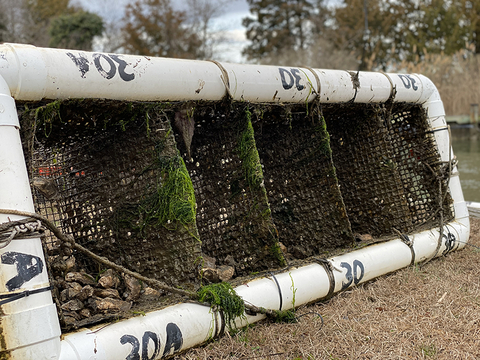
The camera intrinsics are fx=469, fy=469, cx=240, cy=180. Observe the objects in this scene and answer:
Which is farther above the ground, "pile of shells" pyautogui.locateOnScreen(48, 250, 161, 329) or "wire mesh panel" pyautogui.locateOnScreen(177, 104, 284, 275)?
"wire mesh panel" pyautogui.locateOnScreen(177, 104, 284, 275)

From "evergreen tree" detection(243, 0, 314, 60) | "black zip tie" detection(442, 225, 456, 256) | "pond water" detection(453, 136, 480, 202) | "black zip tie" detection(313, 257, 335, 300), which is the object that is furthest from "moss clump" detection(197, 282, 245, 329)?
"evergreen tree" detection(243, 0, 314, 60)

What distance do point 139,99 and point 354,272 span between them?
62.7 inches

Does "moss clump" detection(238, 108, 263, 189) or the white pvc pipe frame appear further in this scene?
"moss clump" detection(238, 108, 263, 189)

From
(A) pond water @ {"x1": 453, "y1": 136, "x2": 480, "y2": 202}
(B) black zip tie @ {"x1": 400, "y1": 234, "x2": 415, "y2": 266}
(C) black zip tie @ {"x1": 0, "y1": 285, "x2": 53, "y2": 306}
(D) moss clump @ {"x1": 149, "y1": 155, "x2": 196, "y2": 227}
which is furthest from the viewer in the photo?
(A) pond water @ {"x1": 453, "y1": 136, "x2": 480, "y2": 202}

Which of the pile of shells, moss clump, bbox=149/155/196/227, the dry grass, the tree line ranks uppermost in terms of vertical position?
the tree line

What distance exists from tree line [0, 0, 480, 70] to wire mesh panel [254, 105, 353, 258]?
57.8ft

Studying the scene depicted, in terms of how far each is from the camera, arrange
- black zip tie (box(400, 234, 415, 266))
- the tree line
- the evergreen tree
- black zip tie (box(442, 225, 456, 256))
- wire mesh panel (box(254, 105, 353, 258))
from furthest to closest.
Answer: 1. the evergreen tree
2. the tree line
3. black zip tie (box(442, 225, 456, 256))
4. black zip tie (box(400, 234, 415, 266))
5. wire mesh panel (box(254, 105, 353, 258))

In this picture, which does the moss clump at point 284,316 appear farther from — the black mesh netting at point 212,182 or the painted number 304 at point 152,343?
the painted number 304 at point 152,343

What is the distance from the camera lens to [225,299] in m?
2.15

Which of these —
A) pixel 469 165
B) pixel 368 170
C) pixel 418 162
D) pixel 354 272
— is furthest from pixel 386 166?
pixel 469 165

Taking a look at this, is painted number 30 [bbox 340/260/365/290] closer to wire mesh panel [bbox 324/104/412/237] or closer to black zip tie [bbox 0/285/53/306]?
wire mesh panel [bbox 324/104/412/237]

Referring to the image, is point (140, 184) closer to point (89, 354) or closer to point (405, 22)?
point (89, 354)

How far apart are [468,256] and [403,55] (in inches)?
995

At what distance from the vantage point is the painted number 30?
2.74 meters
